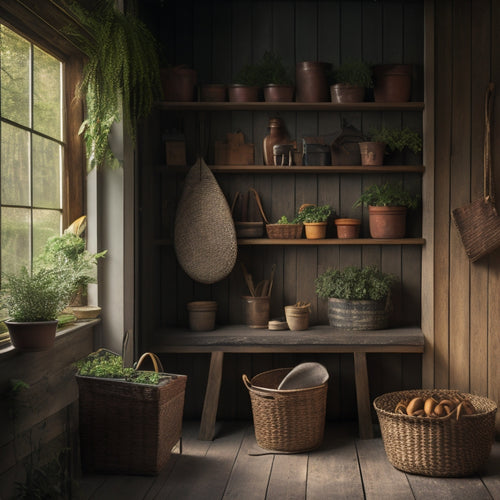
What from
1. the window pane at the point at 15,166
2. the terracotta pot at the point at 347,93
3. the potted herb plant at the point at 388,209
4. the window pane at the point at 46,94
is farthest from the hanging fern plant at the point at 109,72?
the potted herb plant at the point at 388,209

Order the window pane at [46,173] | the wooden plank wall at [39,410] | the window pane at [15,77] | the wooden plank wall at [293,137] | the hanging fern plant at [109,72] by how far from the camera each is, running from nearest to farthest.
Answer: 1. the wooden plank wall at [39,410]
2. the window pane at [15,77]
3. the window pane at [46,173]
4. the hanging fern plant at [109,72]
5. the wooden plank wall at [293,137]

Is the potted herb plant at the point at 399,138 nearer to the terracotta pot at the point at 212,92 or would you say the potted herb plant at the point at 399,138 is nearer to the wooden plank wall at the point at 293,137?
the wooden plank wall at the point at 293,137

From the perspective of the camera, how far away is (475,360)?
3793 mm

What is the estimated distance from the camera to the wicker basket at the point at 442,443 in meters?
3.07

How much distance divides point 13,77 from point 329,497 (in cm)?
234

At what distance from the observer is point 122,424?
303cm

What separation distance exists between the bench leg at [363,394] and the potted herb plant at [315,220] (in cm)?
77

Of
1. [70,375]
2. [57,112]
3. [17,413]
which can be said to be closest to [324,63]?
[57,112]

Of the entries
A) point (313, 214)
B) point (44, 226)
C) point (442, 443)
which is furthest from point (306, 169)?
point (442, 443)

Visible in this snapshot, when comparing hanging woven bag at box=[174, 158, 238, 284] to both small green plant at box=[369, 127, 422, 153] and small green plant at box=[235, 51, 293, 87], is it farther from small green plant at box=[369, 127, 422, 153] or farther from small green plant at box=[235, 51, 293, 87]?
small green plant at box=[369, 127, 422, 153]

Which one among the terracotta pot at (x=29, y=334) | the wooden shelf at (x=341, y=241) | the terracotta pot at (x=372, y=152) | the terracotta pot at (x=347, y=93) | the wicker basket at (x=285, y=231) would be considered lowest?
the terracotta pot at (x=29, y=334)

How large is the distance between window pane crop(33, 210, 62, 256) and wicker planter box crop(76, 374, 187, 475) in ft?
2.18

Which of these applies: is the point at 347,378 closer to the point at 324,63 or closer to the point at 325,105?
the point at 325,105

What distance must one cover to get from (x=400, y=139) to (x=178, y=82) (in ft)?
4.66
